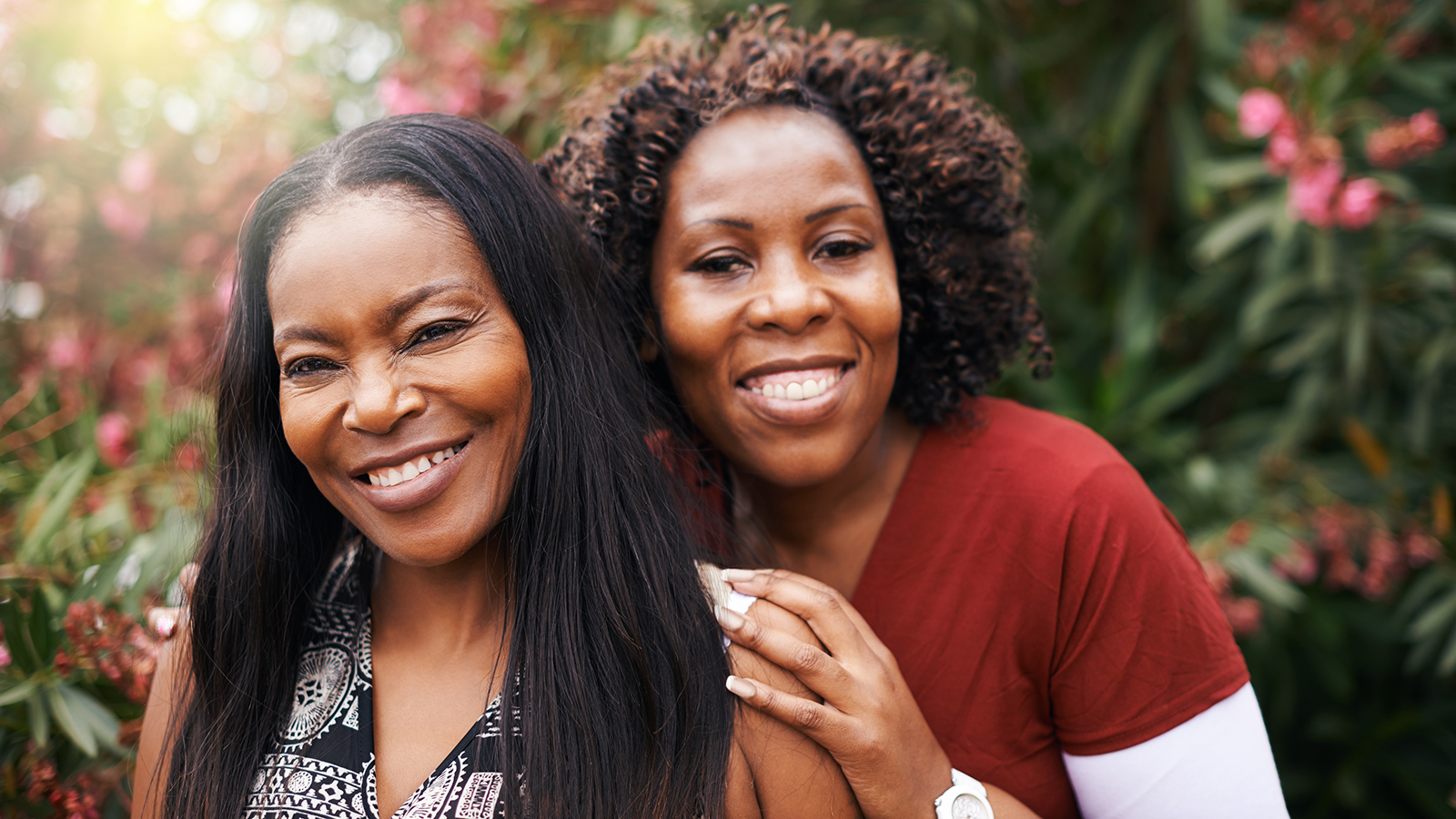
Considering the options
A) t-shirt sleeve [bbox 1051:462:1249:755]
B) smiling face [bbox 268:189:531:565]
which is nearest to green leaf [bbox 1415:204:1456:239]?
t-shirt sleeve [bbox 1051:462:1249:755]

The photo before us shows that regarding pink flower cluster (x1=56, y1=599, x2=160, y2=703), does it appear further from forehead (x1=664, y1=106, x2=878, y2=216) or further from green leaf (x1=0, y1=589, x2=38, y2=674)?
forehead (x1=664, y1=106, x2=878, y2=216)

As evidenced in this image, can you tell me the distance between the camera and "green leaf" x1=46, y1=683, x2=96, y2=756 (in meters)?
1.53

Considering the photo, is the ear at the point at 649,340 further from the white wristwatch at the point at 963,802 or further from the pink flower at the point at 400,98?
the pink flower at the point at 400,98

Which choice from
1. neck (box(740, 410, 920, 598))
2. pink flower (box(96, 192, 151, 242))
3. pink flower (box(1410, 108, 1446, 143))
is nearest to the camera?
neck (box(740, 410, 920, 598))

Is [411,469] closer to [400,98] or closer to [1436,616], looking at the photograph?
[400,98]

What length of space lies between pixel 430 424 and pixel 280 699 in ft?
1.76

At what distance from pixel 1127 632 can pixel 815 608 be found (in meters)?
0.52

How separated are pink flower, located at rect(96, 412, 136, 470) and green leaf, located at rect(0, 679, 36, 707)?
2.66ft

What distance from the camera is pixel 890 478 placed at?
178cm

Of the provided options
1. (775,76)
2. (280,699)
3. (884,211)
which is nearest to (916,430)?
(884,211)

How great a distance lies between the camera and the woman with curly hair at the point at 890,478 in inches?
57.2

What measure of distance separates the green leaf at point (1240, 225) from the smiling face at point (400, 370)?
1.98 metres

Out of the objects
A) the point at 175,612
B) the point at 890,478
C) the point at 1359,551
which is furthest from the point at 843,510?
the point at 1359,551

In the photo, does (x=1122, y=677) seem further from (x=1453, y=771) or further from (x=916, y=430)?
(x=1453, y=771)
